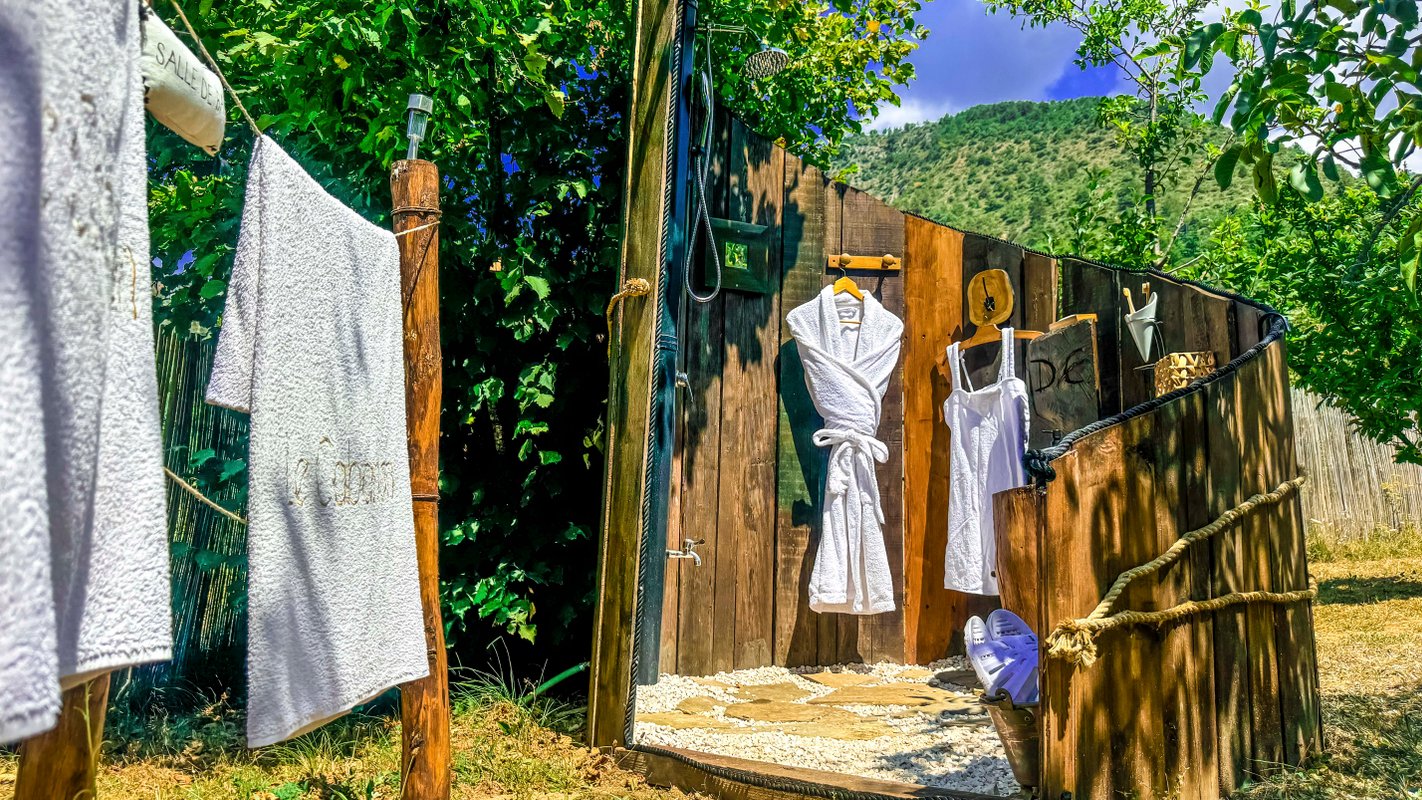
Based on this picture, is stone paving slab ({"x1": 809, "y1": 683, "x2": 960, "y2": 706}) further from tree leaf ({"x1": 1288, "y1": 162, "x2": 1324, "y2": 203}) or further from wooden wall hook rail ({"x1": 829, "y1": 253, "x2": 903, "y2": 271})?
tree leaf ({"x1": 1288, "y1": 162, "x2": 1324, "y2": 203})

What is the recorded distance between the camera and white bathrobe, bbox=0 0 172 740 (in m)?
0.87

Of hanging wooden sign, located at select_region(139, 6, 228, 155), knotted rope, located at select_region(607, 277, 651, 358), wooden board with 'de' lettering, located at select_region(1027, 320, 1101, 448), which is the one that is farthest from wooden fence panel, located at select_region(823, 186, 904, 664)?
hanging wooden sign, located at select_region(139, 6, 228, 155)

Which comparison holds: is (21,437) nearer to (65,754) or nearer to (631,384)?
(65,754)

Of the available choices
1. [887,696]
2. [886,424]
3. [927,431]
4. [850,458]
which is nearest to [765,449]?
[850,458]

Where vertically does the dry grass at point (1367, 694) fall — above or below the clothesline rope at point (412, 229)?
below

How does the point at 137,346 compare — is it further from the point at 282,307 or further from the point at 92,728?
the point at 92,728

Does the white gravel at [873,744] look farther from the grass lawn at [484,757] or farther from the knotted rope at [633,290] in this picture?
the knotted rope at [633,290]

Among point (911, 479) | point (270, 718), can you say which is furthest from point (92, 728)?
point (911, 479)

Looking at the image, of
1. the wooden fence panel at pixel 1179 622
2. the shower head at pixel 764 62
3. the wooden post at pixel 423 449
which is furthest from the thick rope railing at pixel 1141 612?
the shower head at pixel 764 62

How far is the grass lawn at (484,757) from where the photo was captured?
2.67m

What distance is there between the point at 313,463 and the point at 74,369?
0.90 m

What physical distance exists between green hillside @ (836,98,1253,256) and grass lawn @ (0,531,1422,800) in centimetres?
2087

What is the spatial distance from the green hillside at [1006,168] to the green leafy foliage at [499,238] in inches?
821

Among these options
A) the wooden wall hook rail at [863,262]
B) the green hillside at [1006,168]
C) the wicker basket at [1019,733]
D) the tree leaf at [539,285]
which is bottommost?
the wicker basket at [1019,733]
